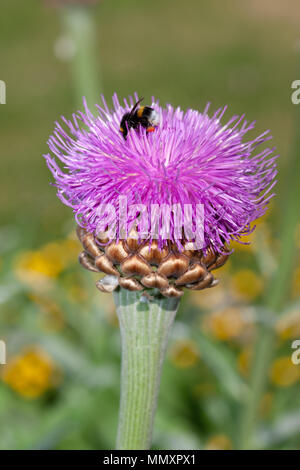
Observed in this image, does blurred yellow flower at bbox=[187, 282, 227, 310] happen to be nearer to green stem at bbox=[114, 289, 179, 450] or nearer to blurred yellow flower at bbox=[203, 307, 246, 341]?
blurred yellow flower at bbox=[203, 307, 246, 341]

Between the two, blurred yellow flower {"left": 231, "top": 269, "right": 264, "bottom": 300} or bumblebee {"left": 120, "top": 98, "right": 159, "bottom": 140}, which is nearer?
bumblebee {"left": 120, "top": 98, "right": 159, "bottom": 140}

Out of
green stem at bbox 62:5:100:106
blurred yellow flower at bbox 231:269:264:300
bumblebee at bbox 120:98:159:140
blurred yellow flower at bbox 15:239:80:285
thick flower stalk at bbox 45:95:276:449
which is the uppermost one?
green stem at bbox 62:5:100:106

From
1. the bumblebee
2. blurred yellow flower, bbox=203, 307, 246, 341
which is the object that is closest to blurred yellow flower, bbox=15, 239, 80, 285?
blurred yellow flower, bbox=203, 307, 246, 341

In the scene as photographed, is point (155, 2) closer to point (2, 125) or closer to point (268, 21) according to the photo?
point (268, 21)

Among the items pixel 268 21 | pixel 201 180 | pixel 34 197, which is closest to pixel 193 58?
pixel 268 21

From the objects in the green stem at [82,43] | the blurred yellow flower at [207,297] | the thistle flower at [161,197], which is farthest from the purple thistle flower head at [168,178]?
the blurred yellow flower at [207,297]

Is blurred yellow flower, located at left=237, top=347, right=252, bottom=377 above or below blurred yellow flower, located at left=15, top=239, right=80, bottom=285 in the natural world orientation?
below

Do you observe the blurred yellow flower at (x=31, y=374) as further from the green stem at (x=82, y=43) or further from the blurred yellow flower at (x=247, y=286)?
the green stem at (x=82, y=43)
